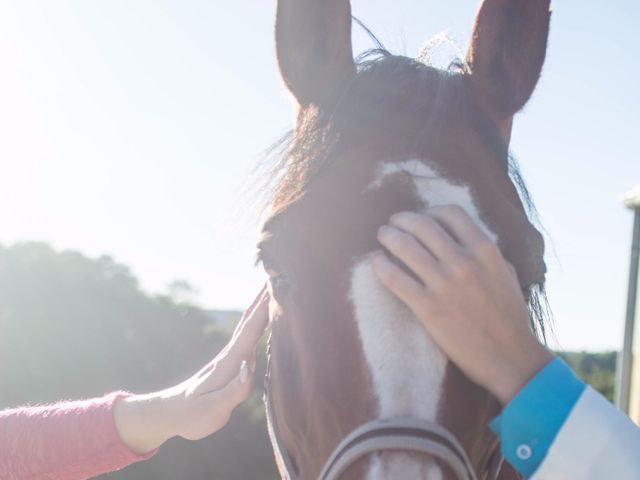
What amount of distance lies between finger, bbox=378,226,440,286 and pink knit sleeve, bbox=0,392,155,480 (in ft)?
4.32

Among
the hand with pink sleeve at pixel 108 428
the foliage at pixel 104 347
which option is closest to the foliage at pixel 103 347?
the foliage at pixel 104 347

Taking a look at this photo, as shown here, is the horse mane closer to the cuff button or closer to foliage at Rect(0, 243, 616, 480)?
the cuff button

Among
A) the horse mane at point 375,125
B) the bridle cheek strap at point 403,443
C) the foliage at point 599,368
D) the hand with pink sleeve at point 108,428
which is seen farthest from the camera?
the foliage at point 599,368

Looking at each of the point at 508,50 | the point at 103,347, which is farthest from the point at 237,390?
the point at 103,347

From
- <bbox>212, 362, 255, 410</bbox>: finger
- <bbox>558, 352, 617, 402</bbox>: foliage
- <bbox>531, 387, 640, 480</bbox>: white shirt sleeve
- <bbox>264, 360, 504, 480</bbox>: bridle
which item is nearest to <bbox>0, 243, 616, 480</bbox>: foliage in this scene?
<bbox>558, 352, 617, 402</bbox>: foliage

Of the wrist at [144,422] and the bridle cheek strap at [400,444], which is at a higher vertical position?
the bridle cheek strap at [400,444]

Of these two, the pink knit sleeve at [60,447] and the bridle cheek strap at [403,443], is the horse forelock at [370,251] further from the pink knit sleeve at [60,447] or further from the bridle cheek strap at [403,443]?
the pink knit sleeve at [60,447]

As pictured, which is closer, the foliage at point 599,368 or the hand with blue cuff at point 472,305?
the hand with blue cuff at point 472,305

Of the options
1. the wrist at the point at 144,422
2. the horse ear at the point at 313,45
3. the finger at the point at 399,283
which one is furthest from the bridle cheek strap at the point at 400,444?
the horse ear at the point at 313,45

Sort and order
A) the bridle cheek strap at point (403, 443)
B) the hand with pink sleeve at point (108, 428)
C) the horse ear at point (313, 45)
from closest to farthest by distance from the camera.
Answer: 1. the bridle cheek strap at point (403, 443)
2. the horse ear at point (313, 45)
3. the hand with pink sleeve at point (108, 428)

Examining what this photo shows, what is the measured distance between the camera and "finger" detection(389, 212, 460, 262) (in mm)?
1312

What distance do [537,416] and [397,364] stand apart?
0.92 feet

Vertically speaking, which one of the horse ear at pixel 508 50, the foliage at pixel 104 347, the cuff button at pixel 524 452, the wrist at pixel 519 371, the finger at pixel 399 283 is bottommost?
the foliage at pixel 104 347

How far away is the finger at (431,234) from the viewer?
131 centimetres
